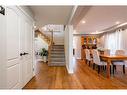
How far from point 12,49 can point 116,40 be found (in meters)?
7.34

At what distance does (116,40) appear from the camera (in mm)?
9094

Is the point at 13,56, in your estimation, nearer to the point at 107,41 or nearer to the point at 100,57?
the point at 100,57

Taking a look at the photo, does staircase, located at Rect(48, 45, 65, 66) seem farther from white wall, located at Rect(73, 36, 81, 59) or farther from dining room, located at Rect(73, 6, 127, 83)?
white wall, located at Rect(73, 36, 81, 59)

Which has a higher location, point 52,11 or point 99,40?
point 52,11

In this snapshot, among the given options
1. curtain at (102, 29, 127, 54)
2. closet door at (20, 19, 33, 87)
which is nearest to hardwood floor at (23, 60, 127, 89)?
closet door at (20, 19, 33, 87)

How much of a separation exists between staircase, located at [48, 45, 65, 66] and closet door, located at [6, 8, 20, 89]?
496 cm

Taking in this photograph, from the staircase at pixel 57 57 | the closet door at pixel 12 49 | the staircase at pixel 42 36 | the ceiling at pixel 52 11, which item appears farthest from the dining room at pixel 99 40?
the closet door at pixel 12 49

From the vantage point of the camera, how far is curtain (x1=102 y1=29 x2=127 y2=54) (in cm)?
812

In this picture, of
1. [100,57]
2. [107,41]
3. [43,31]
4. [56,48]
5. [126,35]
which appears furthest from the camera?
[43,31]

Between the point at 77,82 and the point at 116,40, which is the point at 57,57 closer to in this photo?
the point at 116,40

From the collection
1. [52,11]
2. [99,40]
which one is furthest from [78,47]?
[52,11]

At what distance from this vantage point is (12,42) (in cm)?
312
